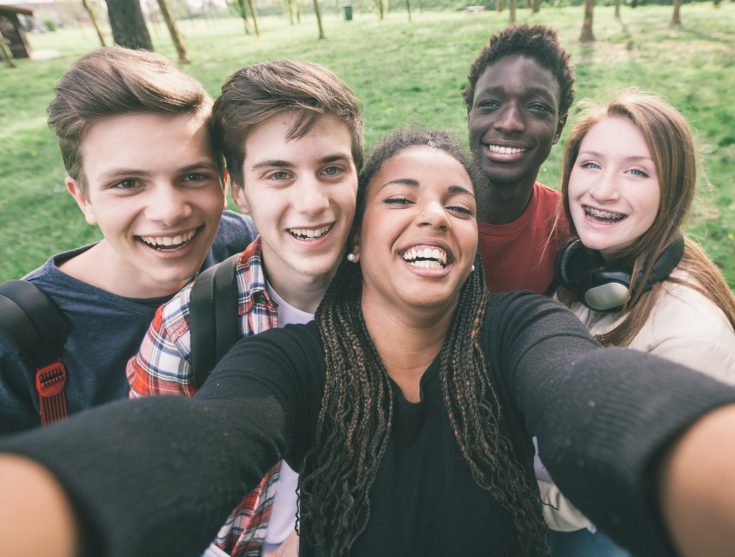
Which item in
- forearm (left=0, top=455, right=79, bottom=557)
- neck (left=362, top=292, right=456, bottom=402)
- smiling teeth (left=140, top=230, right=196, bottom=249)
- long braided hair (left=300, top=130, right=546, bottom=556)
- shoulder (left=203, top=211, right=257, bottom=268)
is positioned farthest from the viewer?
shoulder (left=203, top=211, right=257, bottom=268)

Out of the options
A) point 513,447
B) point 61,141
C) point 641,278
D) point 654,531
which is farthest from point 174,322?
point 641,278

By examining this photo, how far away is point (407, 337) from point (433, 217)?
0.50 metres

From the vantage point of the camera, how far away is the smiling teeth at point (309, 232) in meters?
1.94

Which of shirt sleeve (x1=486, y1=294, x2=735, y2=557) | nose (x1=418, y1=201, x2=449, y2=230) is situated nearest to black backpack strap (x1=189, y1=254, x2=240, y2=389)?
nose (x1=418, y1=201, x2=449, y2=230)

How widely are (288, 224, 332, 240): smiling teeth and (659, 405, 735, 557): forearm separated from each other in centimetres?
145

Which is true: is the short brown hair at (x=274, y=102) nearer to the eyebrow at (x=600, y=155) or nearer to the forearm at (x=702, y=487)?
the eyebrow at (x=600, y=155)

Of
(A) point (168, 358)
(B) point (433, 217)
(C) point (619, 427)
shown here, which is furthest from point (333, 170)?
(C) point (619, 427)

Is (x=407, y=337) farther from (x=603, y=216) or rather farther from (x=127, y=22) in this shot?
(x=127, y=22)

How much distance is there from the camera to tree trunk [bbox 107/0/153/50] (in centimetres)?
625

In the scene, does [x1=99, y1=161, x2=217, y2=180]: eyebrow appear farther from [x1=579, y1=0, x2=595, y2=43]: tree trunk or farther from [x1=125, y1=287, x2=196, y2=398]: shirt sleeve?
[x1=579, y1=0, x2=595, y2=43]: tree trunk

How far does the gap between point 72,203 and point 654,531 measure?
7.68 metres

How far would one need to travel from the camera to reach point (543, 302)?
68.1 inches

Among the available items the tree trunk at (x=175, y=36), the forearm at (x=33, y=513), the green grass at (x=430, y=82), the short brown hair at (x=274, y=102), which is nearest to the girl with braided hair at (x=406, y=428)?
the forearm at (x=33, y=513)

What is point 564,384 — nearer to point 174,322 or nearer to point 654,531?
point 654,531
